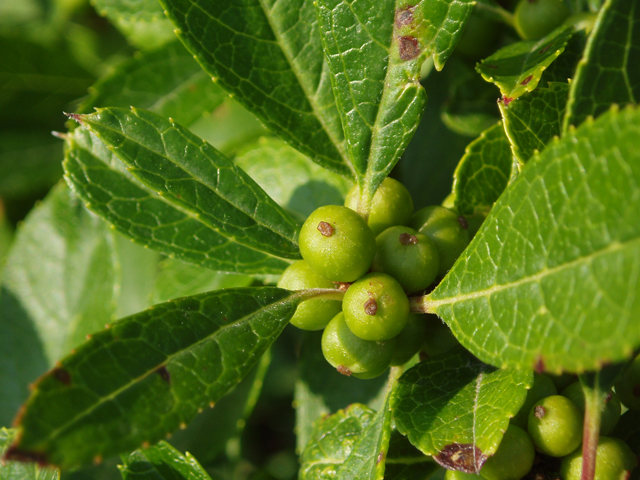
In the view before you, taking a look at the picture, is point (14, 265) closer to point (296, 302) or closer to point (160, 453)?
point (160, 453)

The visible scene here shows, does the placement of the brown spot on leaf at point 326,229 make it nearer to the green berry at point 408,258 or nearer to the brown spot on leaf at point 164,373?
the green berry at point 408,258

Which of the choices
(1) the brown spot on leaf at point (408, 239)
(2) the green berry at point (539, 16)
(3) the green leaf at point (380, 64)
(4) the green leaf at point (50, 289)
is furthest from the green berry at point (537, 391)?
(4) the green leaf at point (50, 289)

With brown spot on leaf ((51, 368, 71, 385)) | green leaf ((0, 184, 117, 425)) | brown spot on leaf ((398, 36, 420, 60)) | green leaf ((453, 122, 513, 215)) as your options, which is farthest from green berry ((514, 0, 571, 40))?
green leaf ((0, 184, 117, 425))

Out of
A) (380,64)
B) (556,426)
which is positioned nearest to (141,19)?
(380,64)

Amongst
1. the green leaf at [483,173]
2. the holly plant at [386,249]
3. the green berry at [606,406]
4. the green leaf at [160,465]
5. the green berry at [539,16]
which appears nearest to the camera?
the holly plant at [386,249]

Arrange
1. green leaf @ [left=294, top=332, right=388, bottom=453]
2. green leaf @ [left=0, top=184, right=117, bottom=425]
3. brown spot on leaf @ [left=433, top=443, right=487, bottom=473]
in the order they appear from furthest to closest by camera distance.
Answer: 1. green leaf @ [left=0, top=184, right=117, bottom=425]
2. green leaf @ [left=294, top=332, right=388, bottom=453]
3. brown spot on leaf @ [left=433, top=443, right=487, bottom=473]

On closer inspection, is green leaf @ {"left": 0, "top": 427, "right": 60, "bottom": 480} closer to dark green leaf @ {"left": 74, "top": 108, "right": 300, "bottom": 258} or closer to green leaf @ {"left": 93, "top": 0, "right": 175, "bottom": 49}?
dark green leaf @ {"left": 74, "top": 108, "right": 300, "bottom": 258}

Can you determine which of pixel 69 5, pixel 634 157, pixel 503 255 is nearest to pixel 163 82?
pixel 69 5
